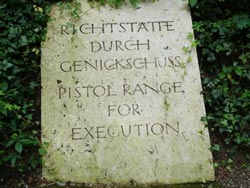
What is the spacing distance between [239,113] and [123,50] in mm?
1238

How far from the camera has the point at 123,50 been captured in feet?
12.1

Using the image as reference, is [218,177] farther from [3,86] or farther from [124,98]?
[3,86]

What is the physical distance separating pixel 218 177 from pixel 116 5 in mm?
1897

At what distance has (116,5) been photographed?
3875 millimetres

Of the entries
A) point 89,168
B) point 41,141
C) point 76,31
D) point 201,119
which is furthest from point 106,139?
point 76,31

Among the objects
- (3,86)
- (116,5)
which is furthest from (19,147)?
(116,5)

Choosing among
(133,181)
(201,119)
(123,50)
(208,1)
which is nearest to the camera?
(133,181)

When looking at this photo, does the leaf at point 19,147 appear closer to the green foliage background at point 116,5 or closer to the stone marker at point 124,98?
the green foliage background at point 116,5

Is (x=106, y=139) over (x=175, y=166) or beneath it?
over

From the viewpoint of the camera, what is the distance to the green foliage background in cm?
339

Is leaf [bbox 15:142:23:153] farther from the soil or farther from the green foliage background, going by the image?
the soil

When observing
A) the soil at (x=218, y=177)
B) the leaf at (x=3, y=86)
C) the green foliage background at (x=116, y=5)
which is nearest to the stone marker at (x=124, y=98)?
the soil at (x=218, y=177)

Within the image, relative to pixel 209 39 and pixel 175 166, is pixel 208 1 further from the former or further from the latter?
pixel 175 166

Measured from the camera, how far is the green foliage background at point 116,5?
11.1 ft
